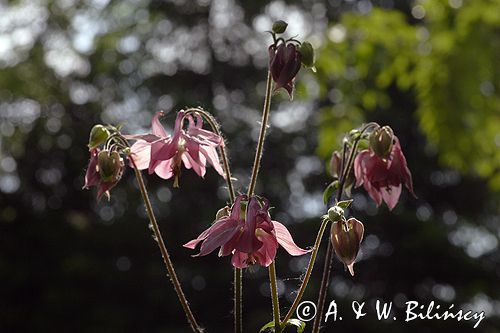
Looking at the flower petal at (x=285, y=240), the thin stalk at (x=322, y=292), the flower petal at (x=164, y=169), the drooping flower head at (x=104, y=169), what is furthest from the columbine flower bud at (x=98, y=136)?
the thin stalk at (x=322, y=292)

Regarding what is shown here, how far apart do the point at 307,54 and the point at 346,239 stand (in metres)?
0.34

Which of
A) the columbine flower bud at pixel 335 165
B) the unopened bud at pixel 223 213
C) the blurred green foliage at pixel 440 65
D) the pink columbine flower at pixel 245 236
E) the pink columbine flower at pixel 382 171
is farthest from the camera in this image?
Result: the blurred green foliage at pixel 440 65

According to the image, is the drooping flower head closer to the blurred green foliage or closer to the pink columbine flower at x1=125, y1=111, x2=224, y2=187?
the pink columbine flower at x1=125, y1=111, x2=224, y2=187

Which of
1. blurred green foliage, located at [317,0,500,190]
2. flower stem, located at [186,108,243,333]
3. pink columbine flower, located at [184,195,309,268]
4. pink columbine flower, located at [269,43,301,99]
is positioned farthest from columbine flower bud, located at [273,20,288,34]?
blurred green foliage, located at [317,0,500,190]

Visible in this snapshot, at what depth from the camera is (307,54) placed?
1501 mm

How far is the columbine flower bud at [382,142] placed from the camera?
5.05ft

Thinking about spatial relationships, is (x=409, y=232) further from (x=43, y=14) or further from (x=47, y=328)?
(x=43, y=14)

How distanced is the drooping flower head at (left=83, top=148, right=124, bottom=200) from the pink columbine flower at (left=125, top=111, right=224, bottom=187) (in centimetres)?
5

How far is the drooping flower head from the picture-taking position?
151 cm

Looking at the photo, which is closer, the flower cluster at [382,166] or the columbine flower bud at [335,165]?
the flower cluster at [382,166]

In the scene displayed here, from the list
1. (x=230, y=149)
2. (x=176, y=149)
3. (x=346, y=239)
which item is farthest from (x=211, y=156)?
(x=230, y=149)

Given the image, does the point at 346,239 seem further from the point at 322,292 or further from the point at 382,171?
the point at 382,171

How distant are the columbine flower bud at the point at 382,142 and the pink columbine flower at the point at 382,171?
2 cm

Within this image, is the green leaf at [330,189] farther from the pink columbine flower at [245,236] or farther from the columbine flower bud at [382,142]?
the pink columbine flower at [245,236]
